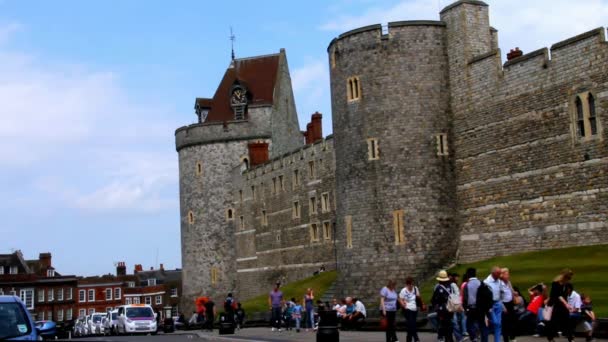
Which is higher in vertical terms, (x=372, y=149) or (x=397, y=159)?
(x=372, y=149)

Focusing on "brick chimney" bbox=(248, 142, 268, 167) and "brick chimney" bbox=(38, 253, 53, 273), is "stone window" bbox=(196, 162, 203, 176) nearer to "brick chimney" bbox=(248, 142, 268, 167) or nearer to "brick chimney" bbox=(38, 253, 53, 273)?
"brick chimney" bbox=(248, 142, 268, 167)

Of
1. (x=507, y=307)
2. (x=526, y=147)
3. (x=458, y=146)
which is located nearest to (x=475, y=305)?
(x=507, y=307)

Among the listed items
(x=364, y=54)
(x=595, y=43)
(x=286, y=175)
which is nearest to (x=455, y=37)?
(x=364, y=54)

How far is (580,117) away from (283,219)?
29839 mm

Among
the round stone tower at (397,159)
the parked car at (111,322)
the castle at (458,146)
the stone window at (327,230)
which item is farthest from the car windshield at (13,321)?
the stone window at (327,230)

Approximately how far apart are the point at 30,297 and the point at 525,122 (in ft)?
240

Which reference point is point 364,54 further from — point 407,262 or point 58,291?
point 58,291

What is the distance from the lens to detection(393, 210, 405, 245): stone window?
35656 millimetres

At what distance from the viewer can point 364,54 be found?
1449 inches

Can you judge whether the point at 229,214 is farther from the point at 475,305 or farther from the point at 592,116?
the point at 475,305

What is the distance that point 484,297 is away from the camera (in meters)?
17.8

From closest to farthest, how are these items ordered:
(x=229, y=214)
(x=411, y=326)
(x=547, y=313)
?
(x=547, y=313) < (x=411, y=326) < (x=229, y=214)

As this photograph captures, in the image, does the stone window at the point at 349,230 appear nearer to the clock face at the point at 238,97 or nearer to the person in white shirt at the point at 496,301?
the person in white shirt at the point at 496,301

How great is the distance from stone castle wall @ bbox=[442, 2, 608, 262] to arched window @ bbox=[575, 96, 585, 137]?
17 centimetres
